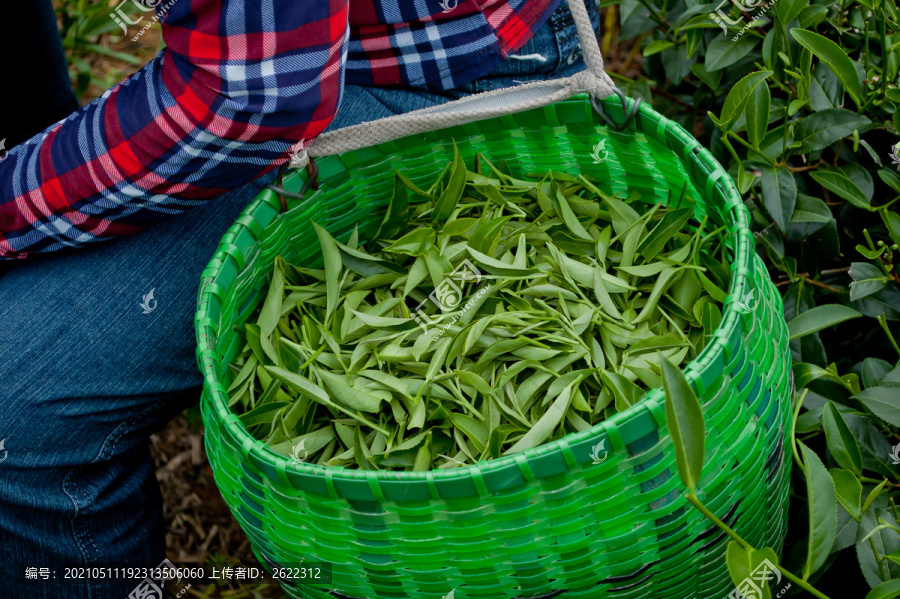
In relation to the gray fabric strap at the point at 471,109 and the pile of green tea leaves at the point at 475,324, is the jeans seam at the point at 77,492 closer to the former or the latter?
the pile of green tea leaves at the point at 475,324

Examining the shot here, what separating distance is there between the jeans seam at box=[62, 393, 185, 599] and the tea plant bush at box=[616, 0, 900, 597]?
0.67 meters

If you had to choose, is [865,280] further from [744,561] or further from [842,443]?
[744,561]

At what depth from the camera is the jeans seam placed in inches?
33.8

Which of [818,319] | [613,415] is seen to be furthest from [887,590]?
[818,319]

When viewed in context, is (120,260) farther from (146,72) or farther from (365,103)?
(365,103)

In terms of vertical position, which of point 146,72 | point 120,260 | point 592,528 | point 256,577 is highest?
point 146,72

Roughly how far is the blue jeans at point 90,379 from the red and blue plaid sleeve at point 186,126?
1.7 inches

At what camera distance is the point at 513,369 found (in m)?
0.72

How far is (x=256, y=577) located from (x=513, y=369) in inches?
23.8

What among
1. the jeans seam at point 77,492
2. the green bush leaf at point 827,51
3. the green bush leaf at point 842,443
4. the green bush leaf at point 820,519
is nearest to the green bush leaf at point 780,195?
the green bush leaf at point 827,51

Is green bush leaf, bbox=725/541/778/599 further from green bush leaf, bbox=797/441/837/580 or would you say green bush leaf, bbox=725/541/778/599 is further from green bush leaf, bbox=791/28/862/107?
green bush leaf, bbox=791/28/862/107

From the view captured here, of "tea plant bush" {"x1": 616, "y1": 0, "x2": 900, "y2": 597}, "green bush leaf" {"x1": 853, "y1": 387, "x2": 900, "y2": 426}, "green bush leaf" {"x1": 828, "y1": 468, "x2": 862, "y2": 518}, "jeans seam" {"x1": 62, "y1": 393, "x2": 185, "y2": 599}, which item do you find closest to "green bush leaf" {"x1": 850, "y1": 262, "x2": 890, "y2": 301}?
"tea plant bush" {"x1": 616, "y1": 0, "x2": 900, "y2": 597}

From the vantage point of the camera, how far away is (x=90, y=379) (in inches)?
32.8

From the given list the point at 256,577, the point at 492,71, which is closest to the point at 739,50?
the point at 492,71
